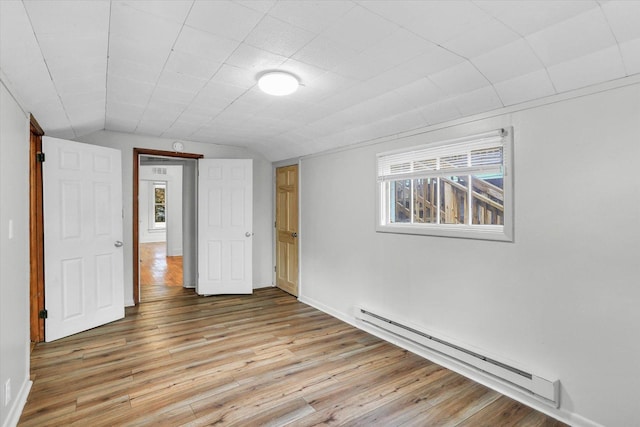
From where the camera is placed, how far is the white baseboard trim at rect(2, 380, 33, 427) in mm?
1924

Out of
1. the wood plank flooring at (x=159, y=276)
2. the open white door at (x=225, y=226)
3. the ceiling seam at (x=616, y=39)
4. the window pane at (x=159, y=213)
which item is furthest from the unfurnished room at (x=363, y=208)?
the window pane at (x=159, y=213)

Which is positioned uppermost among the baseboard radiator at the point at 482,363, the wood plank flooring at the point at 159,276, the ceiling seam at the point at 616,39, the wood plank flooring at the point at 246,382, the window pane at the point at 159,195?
the ceiling seam at the point at 616,39

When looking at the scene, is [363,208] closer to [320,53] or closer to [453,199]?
[453,199]

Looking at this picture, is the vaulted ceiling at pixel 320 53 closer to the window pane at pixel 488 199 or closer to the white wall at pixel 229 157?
the window pane at pixel 488 199

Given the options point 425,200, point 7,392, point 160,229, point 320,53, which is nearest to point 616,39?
point 320,53

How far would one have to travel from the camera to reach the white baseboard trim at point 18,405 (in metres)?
1.92

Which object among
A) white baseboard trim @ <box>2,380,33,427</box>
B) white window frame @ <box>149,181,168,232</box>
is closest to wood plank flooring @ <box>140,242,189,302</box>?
white window frame @ <box>149,181,168,232</box>

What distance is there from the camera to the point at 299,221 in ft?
15.8

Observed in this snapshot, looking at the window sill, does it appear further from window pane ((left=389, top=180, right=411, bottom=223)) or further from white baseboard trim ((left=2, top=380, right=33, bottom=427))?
white baseboard trim ((left=2, top=380, right=33, bottom=427))

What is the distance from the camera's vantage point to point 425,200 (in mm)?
3150

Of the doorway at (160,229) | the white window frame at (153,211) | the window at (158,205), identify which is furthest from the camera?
the window at (158,205)

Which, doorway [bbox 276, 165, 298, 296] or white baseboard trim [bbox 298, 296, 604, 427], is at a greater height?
doorway [bbox 276, 165, 298, 296]

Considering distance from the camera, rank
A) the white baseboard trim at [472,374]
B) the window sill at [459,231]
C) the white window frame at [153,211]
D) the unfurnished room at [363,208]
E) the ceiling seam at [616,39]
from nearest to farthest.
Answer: the ceiling seam at [616,39] → the unfurnished room at [363,208] → the white baseboard trim at [472,374] → the window sill at [459,231] → the white window frame at [153,211]

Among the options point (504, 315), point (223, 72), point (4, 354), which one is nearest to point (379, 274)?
point (504, 315)
